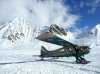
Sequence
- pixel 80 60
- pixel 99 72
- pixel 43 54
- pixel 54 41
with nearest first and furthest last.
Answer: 1. pixel 99 72
2. pixel 54 41
3. pixel 80 60
4. pixel 43 54

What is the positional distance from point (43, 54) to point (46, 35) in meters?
8.43

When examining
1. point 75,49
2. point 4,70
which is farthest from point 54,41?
point 4,70

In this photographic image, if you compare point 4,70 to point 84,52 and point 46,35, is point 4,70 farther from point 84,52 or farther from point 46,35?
point 84,52

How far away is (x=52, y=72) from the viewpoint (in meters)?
20.4

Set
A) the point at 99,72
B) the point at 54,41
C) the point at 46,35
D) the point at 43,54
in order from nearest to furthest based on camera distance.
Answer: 1. the point at 99,72
2. the point at 46,35
3. the point at 54,41
4. the point at 43,54

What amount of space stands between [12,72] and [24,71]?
1174mm

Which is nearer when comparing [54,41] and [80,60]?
[54,41]

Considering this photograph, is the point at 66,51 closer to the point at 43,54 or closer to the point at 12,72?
the point at 43,54

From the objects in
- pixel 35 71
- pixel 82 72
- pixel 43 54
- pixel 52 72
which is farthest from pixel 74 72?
pixel 43 54

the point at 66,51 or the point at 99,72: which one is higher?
the point at 66,51

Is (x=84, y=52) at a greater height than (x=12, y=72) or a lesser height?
greater

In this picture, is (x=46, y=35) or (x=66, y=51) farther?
(x=66, y=51)

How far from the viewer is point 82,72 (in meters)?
20.1

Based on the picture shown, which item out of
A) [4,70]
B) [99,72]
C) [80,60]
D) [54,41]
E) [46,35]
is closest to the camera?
[99,72]
